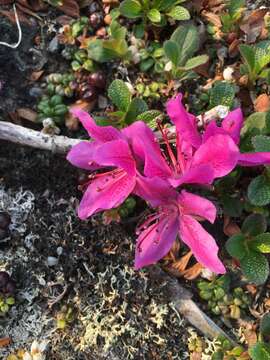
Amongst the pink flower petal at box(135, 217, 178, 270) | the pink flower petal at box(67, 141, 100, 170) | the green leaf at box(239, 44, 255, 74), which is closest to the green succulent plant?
the pink flower petal at box(67, 141, 100, 170)

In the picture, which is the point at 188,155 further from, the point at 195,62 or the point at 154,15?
the point at 154,15

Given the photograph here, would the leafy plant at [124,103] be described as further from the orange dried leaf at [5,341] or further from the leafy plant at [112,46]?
the orange dried leaf at [5,341]

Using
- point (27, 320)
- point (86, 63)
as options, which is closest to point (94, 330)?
point (27, 320)

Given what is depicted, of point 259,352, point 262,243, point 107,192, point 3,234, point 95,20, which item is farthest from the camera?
point 95,20

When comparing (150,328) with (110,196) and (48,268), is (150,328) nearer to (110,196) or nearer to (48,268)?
(48,268)

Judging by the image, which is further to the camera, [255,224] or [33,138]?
[33,138]

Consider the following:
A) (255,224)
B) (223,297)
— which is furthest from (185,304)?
(255,224)
